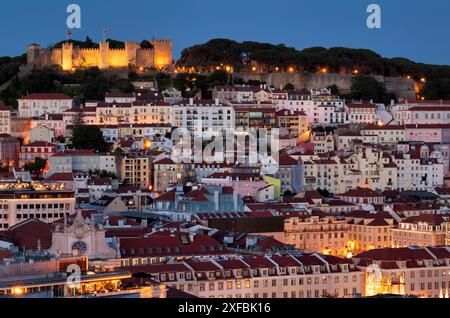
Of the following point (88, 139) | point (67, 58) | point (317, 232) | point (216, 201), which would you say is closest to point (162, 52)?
point (67, 58)

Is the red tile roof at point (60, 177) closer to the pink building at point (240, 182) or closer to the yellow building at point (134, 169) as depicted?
the yellow building at point (134, 169)

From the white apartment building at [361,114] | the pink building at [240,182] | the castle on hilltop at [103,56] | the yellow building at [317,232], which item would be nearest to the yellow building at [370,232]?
the yellow building at [317,232]

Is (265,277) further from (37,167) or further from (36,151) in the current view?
(36,151)

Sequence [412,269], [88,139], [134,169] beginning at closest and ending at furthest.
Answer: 1. [412,269]
2. [134,169]
3. [88,139]

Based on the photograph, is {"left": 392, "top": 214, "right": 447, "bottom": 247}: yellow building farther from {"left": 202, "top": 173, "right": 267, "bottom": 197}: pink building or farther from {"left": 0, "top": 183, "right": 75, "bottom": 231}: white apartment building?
{"left": 0, "top": 183, "right": 75, "bottom": 231}: white apartment building

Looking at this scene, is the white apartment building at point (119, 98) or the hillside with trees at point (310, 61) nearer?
the white apartment building at point (119, 98)
